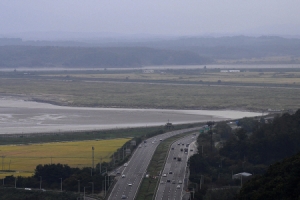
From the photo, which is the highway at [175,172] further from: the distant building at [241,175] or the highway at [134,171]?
the distant building at [241,175]

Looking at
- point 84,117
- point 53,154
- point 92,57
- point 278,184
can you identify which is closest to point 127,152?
point 53,154

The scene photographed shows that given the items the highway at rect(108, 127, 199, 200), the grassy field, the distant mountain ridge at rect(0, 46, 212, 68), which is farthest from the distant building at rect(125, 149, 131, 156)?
the distant mountain ridge at rect(0, 46, 212, 68)

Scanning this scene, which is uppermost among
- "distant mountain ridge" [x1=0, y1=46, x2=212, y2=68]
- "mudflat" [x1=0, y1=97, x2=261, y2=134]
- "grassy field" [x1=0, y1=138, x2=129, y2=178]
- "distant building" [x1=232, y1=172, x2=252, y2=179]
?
"distant mountain ridge" [x1=0, y1=46, x2=212, y2=68]

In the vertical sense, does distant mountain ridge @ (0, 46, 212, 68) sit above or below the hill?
above

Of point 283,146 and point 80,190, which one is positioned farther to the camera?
point 283,146

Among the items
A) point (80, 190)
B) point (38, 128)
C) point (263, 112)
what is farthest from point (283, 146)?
point (263, 112)

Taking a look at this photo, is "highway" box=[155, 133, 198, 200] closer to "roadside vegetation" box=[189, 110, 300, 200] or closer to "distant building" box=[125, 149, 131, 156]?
"roadside vegetation" box=[189, 110, 300, 200]

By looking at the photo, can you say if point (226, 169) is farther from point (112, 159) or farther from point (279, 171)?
point (279, 171)
